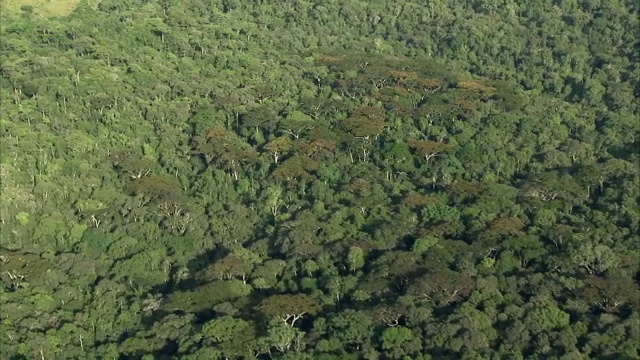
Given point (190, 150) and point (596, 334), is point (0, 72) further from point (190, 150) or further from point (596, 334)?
point (596, 334)

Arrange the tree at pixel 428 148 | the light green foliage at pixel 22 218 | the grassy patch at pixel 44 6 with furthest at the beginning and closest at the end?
1. the grassy patch at pixel 44 6
2. the tree at pixel 428 148
3. the light green foliage at pixel 22 218

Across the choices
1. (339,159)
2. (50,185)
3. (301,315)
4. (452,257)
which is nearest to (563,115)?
(339,159)

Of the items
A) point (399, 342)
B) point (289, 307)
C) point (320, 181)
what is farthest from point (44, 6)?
point (399, 342)

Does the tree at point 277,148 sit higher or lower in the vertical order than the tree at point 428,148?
lower

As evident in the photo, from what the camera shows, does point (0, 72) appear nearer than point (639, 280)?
No

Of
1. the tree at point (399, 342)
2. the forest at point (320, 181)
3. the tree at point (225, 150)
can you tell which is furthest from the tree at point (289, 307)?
the tree at point (225, 150)

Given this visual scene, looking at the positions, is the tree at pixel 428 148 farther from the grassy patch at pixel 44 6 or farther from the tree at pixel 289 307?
the grassy patch at pixel 44 6

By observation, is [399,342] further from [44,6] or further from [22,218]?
[44,6]

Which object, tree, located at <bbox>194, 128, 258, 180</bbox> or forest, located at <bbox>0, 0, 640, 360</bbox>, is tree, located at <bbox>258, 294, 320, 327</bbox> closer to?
forest, located at <bbox>0, 0, 640, 360</bbox>
